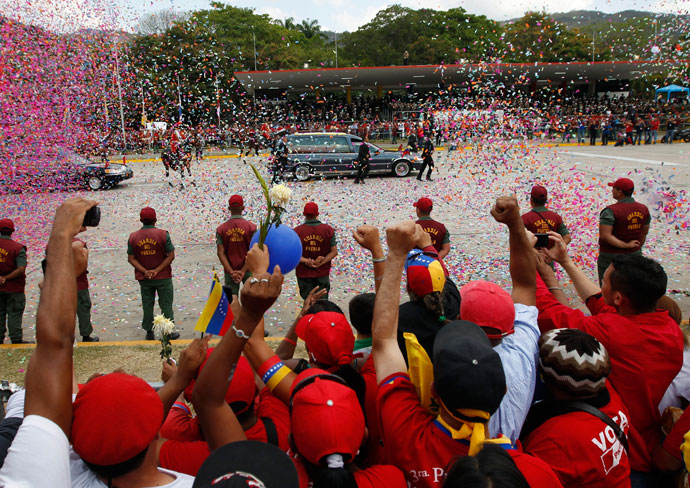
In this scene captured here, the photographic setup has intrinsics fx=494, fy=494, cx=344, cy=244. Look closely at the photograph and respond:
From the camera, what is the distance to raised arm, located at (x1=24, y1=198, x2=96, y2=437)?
163 centimetres

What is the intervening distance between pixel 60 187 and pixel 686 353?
14885 millimetres

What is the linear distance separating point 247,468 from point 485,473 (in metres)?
0.65

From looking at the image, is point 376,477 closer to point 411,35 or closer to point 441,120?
point 441,120

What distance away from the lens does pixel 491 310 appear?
7.14 feet

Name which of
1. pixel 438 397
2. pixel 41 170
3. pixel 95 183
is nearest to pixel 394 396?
pixel 438 397

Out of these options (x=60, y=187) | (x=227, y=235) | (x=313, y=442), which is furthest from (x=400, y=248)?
(x=60, y=187)

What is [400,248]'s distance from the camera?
2.19 m

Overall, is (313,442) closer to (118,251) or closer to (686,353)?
(686,353)

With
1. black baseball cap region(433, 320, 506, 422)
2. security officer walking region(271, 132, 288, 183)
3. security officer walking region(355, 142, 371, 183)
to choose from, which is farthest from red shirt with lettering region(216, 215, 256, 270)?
security officer walking region(355, 142, 371, 183)

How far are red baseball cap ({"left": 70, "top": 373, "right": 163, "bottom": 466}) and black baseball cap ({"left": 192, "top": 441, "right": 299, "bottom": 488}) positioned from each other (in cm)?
41

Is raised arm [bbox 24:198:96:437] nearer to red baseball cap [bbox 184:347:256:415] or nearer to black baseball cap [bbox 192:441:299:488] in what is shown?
red baseball cap [bbox 184:347:256:415]

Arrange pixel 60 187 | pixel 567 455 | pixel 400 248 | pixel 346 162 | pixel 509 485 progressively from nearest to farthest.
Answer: pixel 509 485
pixel 567 455
pixel 400 248
pixel 60 187
pixel 346 162

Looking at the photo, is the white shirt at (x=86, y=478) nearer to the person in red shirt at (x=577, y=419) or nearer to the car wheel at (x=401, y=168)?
the person in red shirt at (x=577, y=419)

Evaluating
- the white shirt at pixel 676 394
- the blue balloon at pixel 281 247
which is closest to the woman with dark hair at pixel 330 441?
the blue balloon at pixel 281 247
